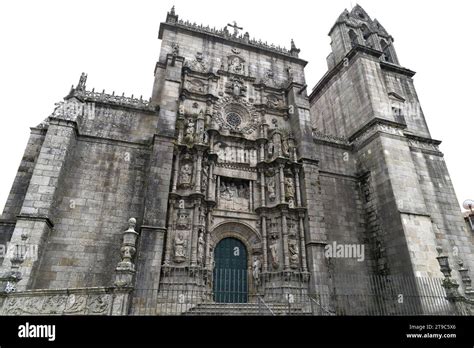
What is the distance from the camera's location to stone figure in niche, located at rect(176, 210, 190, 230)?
1241 cm

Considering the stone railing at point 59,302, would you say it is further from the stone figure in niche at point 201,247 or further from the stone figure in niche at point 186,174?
the stone figure in niche at point 186,174

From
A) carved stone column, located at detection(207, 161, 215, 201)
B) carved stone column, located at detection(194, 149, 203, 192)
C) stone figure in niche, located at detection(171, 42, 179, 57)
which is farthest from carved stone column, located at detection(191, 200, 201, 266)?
stone figure in niche, located at detection(171, 42, 179, 57)

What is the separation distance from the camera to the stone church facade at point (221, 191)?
11.0 meters

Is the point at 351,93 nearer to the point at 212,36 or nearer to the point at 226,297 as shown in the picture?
the point at 212,36

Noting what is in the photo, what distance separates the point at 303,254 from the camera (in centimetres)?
1323

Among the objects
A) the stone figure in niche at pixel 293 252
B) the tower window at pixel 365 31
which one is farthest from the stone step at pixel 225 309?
the tower window at pixel 365 31

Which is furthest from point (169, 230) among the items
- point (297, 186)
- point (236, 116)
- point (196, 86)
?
point (196, 86)

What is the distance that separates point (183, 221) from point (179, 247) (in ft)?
3.63

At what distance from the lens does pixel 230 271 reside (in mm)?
13039

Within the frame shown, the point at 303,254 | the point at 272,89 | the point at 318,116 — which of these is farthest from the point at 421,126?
the point at 303,254

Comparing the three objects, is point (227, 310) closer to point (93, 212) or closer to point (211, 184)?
Answer: point (211, 184)

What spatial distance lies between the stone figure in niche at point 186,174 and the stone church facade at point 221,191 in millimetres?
64

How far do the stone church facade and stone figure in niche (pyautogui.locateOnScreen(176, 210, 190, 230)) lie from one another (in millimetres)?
59

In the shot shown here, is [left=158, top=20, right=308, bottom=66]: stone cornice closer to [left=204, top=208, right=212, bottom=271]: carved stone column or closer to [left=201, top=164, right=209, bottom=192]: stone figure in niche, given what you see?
[left=201, top=164, right=209, bottom=192]: stone figure in niche
